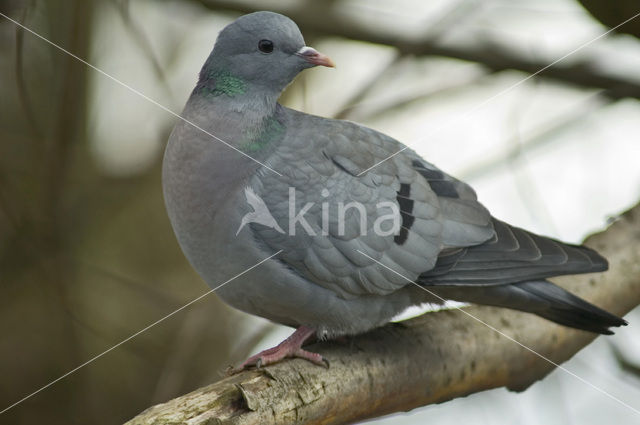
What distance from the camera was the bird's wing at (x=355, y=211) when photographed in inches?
85.5

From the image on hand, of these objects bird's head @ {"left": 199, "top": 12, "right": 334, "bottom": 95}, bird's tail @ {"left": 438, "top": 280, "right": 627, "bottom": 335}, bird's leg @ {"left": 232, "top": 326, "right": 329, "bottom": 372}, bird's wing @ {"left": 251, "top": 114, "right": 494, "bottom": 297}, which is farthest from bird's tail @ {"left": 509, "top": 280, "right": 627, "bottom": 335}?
bird's head @ {"left": 199, "top": 12, "right": 334, "bottom": 95}

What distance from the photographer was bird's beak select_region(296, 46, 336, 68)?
222cm

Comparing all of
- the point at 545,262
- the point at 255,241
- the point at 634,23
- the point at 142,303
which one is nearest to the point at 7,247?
the point at 142,303

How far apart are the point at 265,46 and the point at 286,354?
87 cm

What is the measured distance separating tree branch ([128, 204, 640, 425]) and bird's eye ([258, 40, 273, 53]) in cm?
88

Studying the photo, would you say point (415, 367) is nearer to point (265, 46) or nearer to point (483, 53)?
point (265, 46)

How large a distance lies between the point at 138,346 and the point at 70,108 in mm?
1014

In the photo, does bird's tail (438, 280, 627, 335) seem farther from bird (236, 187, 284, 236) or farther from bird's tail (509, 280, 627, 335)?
bird (236, 187, 284, 236)

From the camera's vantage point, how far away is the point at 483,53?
3.11 m

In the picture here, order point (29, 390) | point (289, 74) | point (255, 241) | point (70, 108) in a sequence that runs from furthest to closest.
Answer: point (29, 390)
point (70, 108)
point (289, 74)
point (255, 241)

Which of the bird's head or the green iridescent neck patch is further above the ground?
the bird's head

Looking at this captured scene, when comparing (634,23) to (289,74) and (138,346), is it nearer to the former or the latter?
(289,74)

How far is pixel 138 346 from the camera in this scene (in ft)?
10.8

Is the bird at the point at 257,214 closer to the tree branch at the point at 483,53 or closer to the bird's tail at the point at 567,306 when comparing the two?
the bird's tail at the point at 567,306
